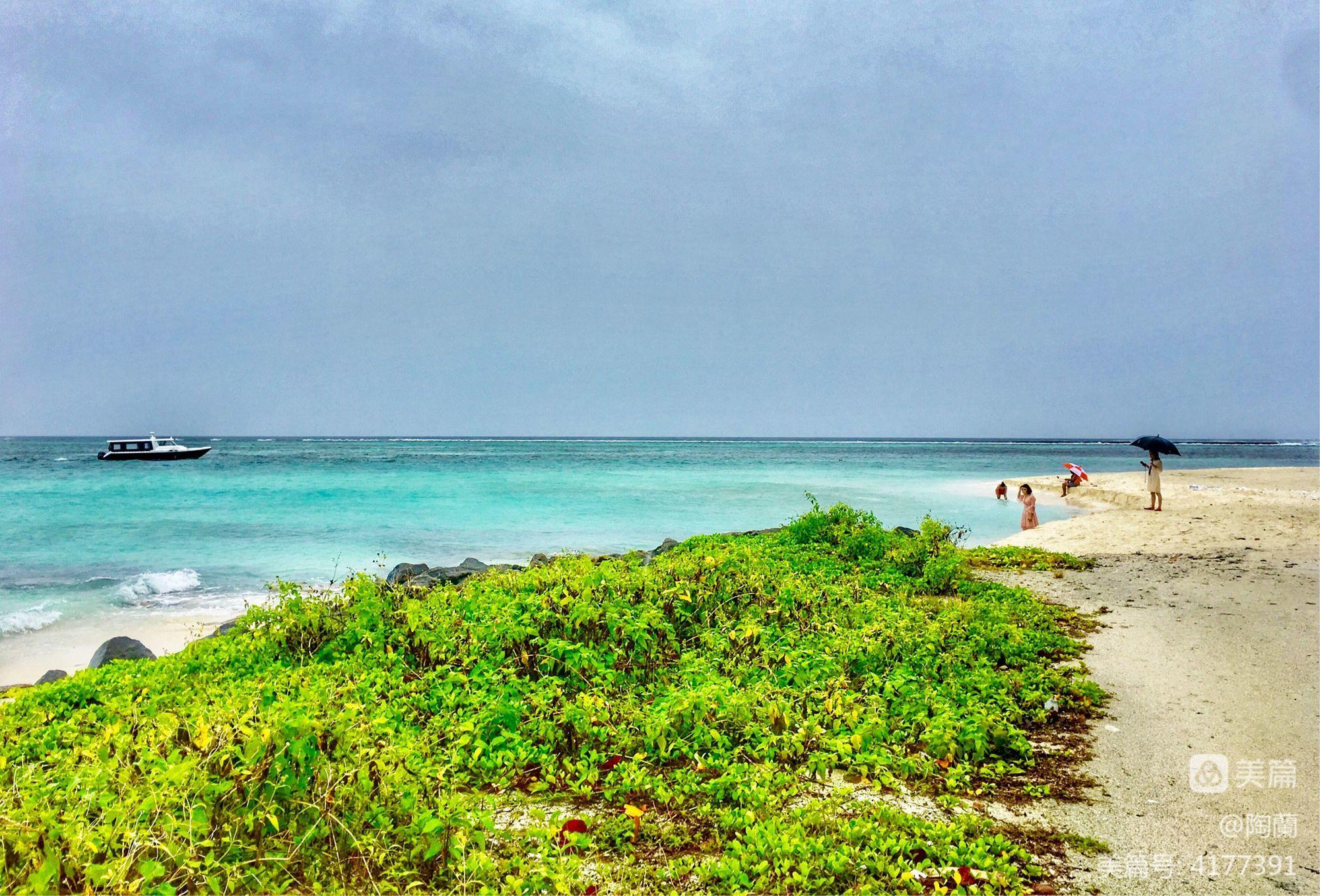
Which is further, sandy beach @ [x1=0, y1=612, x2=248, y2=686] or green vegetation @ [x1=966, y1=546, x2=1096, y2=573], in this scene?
green vegetation @ [x1=966, y1=546, x2=1096, y2=573]

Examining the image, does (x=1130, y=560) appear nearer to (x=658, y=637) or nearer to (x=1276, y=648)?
(x=1276, y=648)

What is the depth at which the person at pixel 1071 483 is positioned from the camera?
2819cm

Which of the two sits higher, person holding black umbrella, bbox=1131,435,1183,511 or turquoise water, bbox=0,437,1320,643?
person holding black umbrella, bbox=1131,435,1183,511

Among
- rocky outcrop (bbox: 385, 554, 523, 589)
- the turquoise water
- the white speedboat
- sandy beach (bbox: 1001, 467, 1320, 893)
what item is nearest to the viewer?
sandy beach (bbox: 1001, 467, 1320, 893)

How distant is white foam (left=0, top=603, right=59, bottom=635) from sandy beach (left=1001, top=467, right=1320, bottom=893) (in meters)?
14.7

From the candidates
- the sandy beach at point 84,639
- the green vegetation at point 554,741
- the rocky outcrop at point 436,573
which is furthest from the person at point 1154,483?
the sandy beach at point 84,639

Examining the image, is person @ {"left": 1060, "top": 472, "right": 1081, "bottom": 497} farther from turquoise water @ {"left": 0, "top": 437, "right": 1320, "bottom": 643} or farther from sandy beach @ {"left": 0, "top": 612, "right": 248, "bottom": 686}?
sandy beach @ {"left": 0, "top": 612, "right": 248, "bottom": 686}

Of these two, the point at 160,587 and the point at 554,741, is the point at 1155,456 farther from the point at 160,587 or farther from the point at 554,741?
the point at 160,587

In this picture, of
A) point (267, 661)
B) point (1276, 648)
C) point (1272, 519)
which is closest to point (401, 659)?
point (267, 661)

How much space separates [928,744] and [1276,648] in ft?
15.5

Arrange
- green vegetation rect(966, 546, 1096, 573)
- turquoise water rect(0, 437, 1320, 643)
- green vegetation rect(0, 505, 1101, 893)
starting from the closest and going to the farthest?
1. green vegetation rect(0, 505, 1101, 893)
2. green vegetation rect(966, 546, 1096, 573)
3. turquoise water rect(0, 437, 1320, 643)

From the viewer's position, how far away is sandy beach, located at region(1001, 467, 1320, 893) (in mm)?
3557

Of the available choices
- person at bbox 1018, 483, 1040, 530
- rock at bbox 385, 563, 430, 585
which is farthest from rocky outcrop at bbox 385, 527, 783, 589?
person at bbox 1018, 483, 1040, 530

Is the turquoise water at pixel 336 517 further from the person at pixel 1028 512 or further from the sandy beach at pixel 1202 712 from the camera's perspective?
the sandy beach at pixel 1202 712
